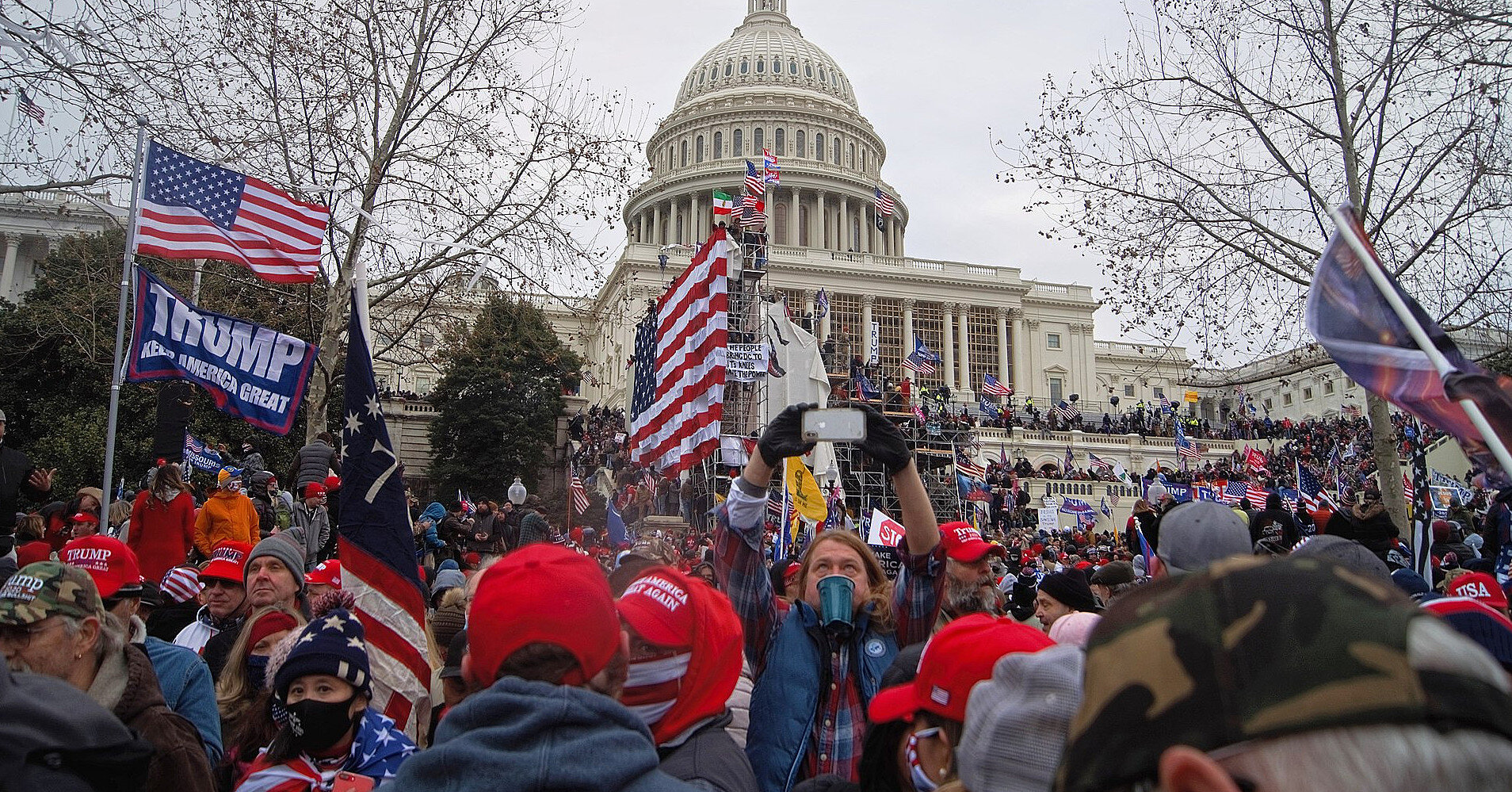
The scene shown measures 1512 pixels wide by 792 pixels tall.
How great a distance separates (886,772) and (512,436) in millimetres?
36834

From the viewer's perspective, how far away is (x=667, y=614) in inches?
92.7

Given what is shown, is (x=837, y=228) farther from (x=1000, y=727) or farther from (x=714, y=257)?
(x=1000, y=727)

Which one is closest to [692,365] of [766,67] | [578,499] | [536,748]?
[578,499]

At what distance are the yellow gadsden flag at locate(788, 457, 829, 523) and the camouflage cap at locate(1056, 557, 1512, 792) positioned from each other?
9.98 metres

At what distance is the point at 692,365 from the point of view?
14.2 metres

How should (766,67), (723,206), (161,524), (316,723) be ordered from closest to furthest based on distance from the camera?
(316,723) → (161,524) → (723,206) → (766,67)

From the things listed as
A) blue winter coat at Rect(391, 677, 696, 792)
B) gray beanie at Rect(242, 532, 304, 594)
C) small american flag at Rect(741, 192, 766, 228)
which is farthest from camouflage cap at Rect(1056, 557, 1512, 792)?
small american flag at Rect(741, 192, 766, 228)

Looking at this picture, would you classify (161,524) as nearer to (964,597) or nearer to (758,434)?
(964,597)

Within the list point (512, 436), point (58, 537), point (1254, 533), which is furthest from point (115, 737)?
point (512, 436)

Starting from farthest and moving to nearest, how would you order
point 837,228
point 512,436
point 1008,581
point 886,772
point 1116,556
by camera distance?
point 837,228
point 512,436
point 1116,556
point 1008,581
point 886,772

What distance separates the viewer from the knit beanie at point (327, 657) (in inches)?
111

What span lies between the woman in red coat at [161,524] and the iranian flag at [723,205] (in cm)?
1406

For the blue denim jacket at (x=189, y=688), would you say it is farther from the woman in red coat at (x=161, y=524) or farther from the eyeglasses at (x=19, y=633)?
the woman in red coat at (x=161, y=524)

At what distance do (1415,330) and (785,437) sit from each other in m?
1.65
